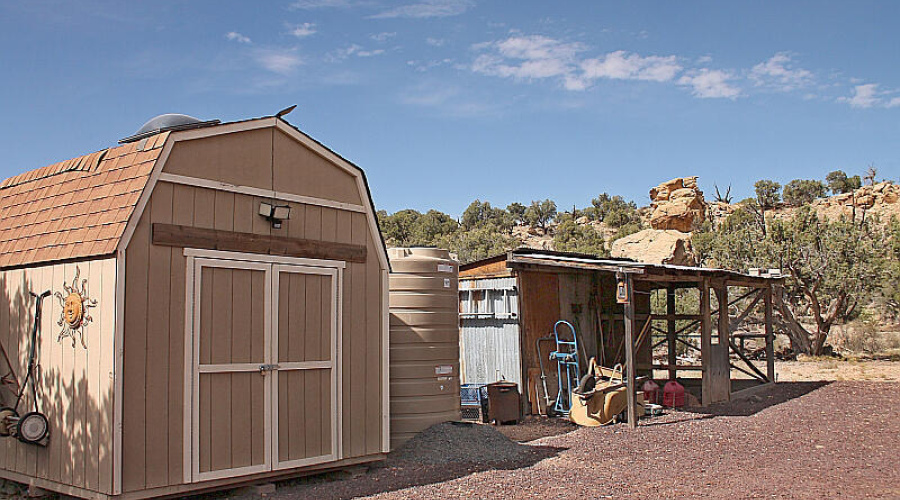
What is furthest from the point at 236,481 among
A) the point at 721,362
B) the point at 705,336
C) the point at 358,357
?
the point at 721,362

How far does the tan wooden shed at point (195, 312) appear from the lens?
6.26 m

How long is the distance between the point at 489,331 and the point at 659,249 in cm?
2311

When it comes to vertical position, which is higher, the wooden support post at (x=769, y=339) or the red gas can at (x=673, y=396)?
the wooden support post at (x=769, y=339)

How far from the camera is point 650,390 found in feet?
42.8

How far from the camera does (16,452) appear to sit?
7.08 m

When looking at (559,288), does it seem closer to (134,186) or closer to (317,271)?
(317,271)

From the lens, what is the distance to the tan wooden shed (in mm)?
6258

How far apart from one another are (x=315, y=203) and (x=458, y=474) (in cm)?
306

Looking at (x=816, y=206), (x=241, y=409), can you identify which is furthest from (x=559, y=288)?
(x=816, y=206)

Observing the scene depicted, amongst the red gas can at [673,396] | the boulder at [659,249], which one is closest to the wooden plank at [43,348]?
the red gas can at [673,396]

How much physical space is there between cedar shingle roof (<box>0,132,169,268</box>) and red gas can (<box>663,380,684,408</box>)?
949 centimetres

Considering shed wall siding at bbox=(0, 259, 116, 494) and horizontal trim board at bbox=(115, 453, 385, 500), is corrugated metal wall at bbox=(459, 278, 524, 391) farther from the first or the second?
shed wall siding at bbox=(0, 259, 116, 494)

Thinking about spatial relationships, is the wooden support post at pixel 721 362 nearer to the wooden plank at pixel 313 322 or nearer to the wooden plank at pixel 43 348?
the wooden plank at pixel 313 322

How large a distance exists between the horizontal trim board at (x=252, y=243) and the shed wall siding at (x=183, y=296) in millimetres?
65
